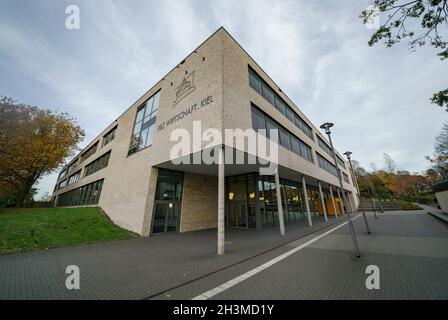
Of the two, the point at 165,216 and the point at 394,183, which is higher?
the point at 394,183

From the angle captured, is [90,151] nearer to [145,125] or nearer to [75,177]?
[75,177]

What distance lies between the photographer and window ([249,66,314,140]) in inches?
517

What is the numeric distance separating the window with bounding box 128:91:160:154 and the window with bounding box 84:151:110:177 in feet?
22.2

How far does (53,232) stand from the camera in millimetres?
9828

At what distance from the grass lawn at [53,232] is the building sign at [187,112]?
302 inches

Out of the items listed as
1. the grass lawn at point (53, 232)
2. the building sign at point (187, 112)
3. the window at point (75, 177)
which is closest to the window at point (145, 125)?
the building sign at point (187, 112)

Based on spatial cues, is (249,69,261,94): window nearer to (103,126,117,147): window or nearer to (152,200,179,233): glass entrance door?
(152,200,179,233): glass entrance door

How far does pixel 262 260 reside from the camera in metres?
6.00

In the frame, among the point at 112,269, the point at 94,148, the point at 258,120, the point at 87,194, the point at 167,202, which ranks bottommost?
the point at 112,269

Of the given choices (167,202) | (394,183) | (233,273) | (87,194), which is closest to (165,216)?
(167,202)

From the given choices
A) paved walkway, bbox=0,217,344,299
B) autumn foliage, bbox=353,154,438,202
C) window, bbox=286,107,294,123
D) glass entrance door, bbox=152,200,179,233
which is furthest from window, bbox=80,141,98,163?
autumn foliage, bbox=353,154,438,202

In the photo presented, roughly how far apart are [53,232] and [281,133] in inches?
673

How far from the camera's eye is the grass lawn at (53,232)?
8047 millimetres

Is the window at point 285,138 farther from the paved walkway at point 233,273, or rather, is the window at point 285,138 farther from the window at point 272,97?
the paved walkway at point 233,273
